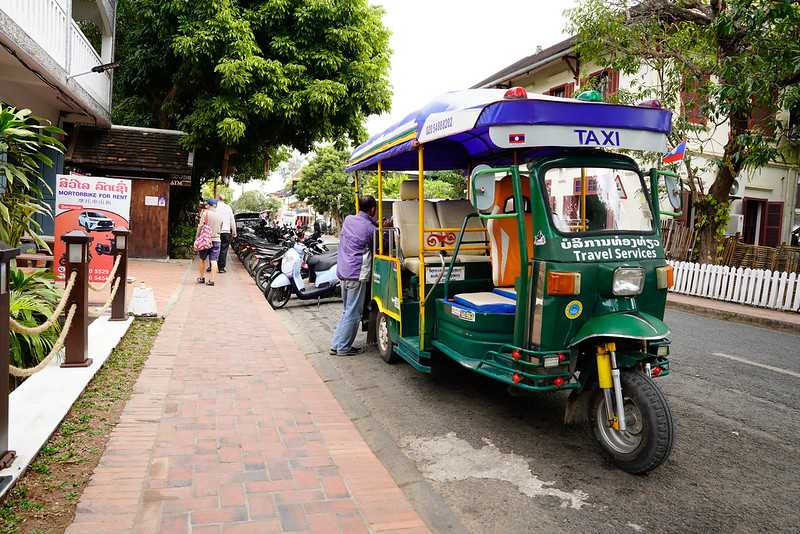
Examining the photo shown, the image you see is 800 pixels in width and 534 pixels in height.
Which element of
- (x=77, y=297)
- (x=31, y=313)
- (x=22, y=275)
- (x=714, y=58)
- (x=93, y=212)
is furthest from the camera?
(x=714, y=58)

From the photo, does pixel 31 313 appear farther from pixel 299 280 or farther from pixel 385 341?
pixel 299 280

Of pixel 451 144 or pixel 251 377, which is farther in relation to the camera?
pixel 451 144

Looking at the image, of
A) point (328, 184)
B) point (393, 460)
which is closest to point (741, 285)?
point (393, 460)

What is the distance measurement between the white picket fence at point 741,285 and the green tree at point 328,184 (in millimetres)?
43216

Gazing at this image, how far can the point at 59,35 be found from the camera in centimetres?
1128

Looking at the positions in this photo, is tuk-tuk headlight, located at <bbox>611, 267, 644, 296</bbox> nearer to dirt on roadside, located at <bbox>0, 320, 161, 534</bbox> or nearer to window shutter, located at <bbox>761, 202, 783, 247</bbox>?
dirt on roadside, located at <bbox>0, 320, 161, 534</bbox>

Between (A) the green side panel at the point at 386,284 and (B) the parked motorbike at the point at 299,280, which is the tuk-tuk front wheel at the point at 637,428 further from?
(B) the parked motorbike at the point at 299,280

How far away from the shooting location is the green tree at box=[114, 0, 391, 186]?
15227 millimetres

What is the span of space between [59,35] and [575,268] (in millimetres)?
11689

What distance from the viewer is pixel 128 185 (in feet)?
25.8

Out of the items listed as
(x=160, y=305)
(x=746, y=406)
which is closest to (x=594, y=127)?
(x=746, y=406)

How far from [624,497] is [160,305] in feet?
24.4

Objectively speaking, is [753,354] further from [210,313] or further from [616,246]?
[210,313]

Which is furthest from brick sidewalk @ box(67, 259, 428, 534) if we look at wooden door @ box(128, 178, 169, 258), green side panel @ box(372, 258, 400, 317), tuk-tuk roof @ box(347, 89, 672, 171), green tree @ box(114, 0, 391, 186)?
wooden door @ box(128, 178, 169, 258)
